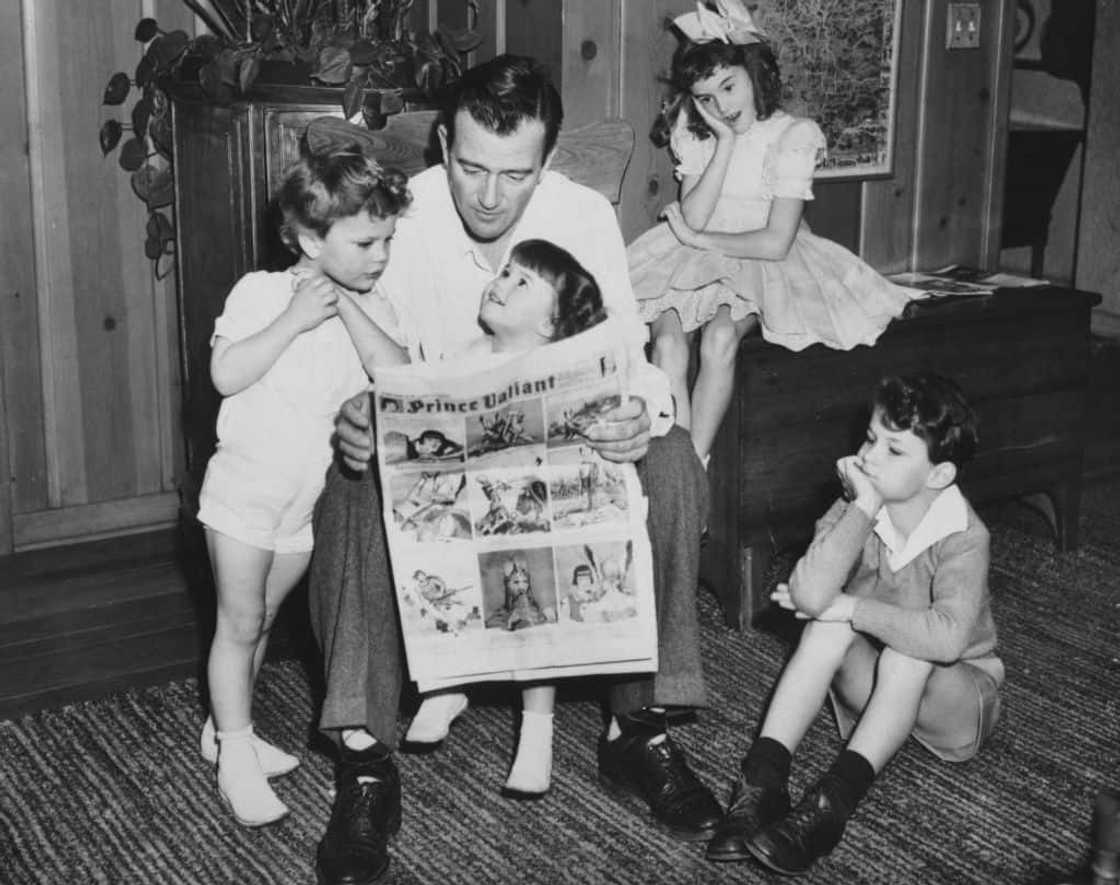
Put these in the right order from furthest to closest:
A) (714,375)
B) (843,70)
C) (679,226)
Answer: (843,70) → (679,226) → (714,375)

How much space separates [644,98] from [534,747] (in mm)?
1444

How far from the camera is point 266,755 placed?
2373 mm

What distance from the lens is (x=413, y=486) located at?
6.77 feet

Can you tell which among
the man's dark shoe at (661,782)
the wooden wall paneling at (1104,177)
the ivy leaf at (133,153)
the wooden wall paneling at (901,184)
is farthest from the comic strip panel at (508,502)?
the wooden wall paneling at (1104,177)

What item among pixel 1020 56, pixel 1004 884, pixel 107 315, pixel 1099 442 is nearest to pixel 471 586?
pixel 1004 884

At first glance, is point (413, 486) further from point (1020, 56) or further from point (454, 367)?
point (1020, 56)

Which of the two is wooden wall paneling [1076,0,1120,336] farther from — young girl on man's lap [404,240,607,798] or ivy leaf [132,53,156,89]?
Answer: young girl on man's lap [404,240,607,798]

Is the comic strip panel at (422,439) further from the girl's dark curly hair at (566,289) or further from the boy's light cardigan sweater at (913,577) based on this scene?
the boy's light cardigan sweater at (913,577)

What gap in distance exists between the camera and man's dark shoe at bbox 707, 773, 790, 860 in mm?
2111

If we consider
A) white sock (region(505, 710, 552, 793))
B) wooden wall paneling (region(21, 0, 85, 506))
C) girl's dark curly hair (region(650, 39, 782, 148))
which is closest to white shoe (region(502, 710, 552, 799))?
white sock (region(505, 710, 552, 793))

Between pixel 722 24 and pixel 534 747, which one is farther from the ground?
pixel 722 24

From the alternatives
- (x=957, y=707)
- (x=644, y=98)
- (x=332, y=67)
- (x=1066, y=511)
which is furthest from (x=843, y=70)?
(x=957, y=707)

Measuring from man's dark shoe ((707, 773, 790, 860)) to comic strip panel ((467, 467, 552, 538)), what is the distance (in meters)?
0.47

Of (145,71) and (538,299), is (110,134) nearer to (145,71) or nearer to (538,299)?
(145,71)
